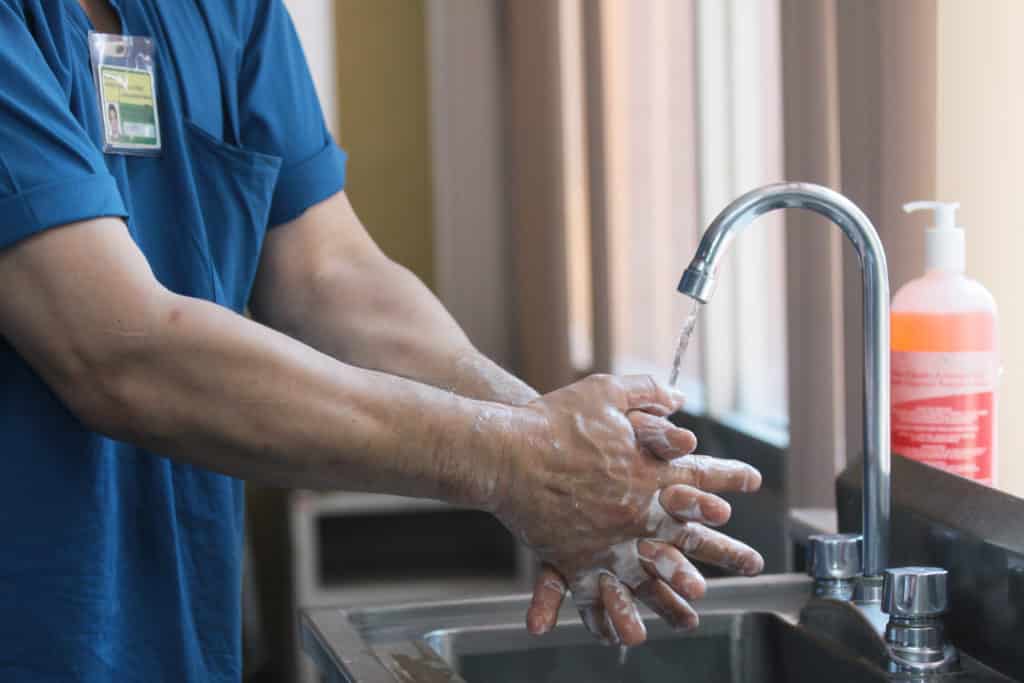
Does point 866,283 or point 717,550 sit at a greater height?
point 866,283

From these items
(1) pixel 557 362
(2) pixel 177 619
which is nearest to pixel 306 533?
(1) pixel 557 362

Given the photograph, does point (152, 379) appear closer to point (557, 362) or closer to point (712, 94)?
point (712, 94)

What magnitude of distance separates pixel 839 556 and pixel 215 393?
52 centimetres

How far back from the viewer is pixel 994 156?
4.36 ft

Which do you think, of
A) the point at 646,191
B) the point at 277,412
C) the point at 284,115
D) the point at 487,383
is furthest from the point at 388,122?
the point at 277,412

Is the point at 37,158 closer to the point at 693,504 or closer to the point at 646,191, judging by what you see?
the point at 693,504

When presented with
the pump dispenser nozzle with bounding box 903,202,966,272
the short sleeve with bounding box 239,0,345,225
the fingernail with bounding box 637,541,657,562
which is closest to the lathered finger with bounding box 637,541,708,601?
the fingernail with bounding box 637,541,657,562

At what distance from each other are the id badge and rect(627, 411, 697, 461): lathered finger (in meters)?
0.53

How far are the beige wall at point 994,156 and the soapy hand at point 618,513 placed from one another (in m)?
0.37

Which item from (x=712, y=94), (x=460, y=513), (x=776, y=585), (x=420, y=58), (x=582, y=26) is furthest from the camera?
(x=420, y=58)

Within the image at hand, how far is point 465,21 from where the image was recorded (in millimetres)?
3494

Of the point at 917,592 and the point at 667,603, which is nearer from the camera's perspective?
the point at 917,592

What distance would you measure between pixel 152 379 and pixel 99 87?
345 mm

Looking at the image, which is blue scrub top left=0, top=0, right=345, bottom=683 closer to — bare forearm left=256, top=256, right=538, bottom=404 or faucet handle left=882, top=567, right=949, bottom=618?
bare forearm left=256, top=256, right=538, bottom=404
